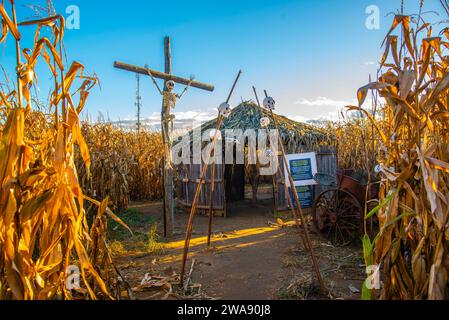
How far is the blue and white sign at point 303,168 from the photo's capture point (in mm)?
9758

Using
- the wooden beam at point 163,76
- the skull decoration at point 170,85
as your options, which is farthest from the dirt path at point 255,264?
the wooden beam at point 163,76

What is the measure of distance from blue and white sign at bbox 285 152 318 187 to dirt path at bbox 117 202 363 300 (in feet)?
7.26

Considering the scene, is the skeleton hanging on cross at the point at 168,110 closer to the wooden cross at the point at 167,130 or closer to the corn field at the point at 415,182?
the wooden cross at the point at 167,130

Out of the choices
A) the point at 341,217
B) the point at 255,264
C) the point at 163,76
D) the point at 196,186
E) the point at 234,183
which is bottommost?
the point at 255,264

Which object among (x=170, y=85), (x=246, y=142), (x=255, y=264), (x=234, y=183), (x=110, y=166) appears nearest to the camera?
(x=255, y=264)

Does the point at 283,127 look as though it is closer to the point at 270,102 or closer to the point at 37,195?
the point at 270,102

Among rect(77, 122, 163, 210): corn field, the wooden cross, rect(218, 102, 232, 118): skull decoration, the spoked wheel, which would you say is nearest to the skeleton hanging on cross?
the wooden cross

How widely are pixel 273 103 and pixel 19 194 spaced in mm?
3628

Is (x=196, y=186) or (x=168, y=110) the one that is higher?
(x=168, y=110)

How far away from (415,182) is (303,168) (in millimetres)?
7515

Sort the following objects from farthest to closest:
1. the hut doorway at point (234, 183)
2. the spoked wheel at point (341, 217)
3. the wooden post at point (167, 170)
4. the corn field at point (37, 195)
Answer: the hut doorway at point (234, 183) → the wooden post at point (167, 170) → the spoked wheel at point (341, 217) → the corn field at point (37, 195)

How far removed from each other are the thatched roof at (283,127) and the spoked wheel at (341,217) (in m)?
3.49

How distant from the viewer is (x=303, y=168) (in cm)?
980

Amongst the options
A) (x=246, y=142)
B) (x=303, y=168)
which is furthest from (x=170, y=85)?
(x=303, y=168)
